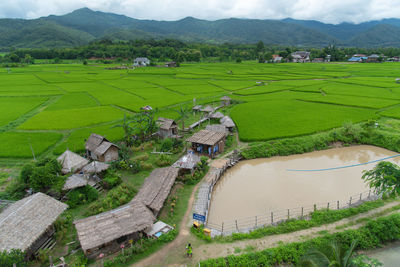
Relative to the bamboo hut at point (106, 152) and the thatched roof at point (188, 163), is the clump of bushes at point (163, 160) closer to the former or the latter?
the thatched roof at point (188, 163)

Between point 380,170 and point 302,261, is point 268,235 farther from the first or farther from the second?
point 380,170

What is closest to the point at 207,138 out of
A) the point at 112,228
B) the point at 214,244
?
the point at 214,244

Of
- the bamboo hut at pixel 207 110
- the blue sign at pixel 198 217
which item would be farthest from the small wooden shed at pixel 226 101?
the blue sign at pixel 198 217

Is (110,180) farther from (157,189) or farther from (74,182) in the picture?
(157,189)

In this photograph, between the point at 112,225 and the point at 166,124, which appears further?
the point at 166,124

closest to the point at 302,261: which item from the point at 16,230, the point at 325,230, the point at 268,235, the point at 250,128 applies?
the point at 268,235

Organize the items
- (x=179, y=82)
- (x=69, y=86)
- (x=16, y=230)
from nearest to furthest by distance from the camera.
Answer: (x=16, y=230) < (x=69, y=86) < (x=179, y=82)
